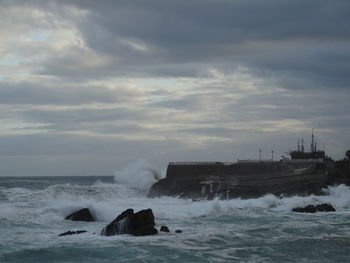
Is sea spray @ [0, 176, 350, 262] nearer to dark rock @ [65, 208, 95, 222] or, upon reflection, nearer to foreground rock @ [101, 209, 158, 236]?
foreground rock @ [101, 209, 158, 236]

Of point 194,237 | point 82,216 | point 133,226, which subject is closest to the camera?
point 194,237

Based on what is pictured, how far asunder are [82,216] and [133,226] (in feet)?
23.7

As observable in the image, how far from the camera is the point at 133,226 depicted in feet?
75.4

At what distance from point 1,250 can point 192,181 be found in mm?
31228

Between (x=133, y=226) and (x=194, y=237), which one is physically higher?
(x=133, y=226)

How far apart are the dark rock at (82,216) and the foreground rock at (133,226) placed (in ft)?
21.1

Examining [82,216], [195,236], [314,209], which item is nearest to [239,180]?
[314,209]

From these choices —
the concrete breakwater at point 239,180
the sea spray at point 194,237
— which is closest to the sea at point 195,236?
the sea spray at point 194,237

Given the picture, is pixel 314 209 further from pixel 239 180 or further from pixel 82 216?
pixel 239 180

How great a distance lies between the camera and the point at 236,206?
3747 cm

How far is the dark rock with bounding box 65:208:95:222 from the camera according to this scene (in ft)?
96.4

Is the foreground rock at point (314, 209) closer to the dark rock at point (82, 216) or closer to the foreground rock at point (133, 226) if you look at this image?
the dark rock at point (82, 216)

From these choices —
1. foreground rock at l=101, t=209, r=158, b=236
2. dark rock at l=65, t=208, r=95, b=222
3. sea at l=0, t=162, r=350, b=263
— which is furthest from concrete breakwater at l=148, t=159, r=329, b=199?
foreground rock at l=101, t=209, r=158, b=236

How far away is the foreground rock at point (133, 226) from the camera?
902 inches
